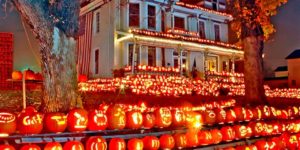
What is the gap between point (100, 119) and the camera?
5469 millimetres

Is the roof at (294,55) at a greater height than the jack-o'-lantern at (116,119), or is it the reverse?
the roof at (294,55)

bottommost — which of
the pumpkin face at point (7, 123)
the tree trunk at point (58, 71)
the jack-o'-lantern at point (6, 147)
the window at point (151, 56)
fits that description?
the jack-o'-lantern at point (6, 147)

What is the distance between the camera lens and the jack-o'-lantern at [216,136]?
7043 millimetres

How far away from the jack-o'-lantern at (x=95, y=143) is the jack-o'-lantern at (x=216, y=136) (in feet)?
8.73

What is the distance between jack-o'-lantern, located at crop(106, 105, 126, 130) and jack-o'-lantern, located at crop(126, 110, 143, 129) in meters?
0.13

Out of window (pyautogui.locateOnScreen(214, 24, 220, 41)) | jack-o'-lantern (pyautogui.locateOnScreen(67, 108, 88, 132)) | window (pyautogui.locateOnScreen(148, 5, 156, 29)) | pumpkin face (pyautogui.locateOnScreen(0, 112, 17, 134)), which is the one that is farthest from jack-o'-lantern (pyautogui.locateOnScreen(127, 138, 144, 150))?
window (pyautogui.locateOnScreen(214, 24, 220, 41))

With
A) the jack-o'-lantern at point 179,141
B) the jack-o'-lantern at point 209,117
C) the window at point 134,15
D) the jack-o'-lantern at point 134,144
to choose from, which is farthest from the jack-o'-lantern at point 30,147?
the window at point 134,15

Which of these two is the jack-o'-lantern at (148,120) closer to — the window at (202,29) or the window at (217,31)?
the window at (202,29)

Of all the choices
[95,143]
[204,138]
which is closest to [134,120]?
[95,143]

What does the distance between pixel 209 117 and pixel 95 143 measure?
2885 mm

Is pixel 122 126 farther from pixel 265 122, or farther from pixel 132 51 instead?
pixel 132 51

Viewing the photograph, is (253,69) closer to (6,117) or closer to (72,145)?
(72,145)

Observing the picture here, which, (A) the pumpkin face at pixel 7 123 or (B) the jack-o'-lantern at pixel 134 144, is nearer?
(A) the pumpkin face at pixel 7 123

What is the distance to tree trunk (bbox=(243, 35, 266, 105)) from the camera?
10.2m
